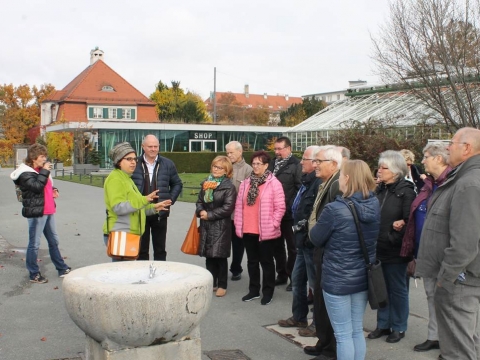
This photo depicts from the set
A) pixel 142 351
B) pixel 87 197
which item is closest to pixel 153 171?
pixel 142 351

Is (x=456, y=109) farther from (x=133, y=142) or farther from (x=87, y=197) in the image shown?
(x=133, y=142)

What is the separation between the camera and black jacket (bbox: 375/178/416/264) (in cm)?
549

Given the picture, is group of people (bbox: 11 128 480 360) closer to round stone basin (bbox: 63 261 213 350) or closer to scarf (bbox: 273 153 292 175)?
scarf (bbox: 273 153 292 175)

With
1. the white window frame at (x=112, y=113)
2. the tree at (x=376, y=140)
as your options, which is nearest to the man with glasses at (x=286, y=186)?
the tree at (x=376, y=140)

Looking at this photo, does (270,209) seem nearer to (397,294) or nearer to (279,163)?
(279,163)

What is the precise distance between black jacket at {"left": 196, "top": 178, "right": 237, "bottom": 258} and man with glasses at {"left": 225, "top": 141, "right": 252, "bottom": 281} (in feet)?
2.19

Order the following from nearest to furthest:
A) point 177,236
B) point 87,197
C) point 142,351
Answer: point 142,351
point 177,236
point 87,197

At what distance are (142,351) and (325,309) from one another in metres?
1.75

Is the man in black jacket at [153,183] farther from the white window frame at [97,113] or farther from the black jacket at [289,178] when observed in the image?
the white window frame at [97,113]

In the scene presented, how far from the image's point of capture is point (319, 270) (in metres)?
4.81

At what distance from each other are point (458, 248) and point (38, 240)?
5737mm

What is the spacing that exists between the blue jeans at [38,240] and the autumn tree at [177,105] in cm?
5988

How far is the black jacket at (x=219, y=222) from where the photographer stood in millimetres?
7051

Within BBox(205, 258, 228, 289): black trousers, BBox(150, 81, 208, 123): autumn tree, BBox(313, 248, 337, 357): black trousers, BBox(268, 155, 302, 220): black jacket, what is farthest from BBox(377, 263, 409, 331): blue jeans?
BBox(150, 81, 208, 123): autumn tree
